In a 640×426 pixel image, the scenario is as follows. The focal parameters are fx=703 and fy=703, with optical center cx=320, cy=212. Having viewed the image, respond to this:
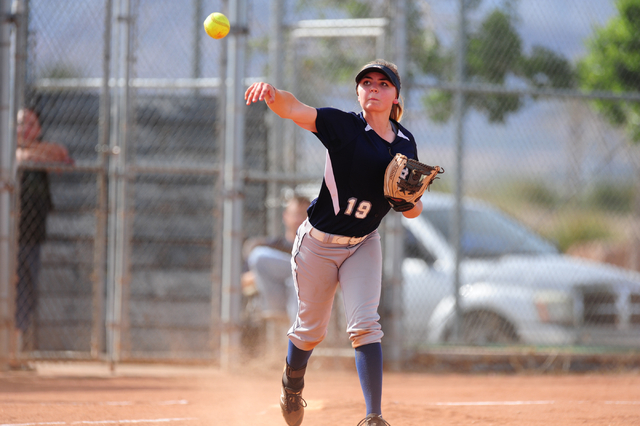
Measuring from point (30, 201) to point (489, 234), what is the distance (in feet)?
15.0

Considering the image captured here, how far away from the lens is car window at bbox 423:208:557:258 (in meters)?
7.28

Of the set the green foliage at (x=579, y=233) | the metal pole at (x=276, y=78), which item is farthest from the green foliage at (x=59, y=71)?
the green foliage at (x=579, y=233)

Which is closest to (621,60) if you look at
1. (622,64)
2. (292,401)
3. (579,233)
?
(622,64)

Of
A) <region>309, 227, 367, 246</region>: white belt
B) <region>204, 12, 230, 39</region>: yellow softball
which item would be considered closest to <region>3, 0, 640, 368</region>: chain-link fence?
<region>204, 12, 230, 39</region>: yellow softball

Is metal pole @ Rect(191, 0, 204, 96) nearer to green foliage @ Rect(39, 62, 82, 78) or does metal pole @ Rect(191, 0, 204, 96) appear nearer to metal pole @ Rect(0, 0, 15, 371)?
green foliage @ Rect(39, 62, 82, 78)

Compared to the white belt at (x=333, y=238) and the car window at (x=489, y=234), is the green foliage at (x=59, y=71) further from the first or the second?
the white belt at (x=333, y=238)

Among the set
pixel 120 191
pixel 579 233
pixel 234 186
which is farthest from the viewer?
pixel 579 233

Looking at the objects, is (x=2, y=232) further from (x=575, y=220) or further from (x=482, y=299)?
(x=575, y=220)

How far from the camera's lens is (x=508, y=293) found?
6961mm

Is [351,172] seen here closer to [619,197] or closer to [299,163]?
[299,163]

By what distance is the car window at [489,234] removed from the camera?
728 centimetres

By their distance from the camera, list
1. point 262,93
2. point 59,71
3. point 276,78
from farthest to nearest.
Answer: point 59,71 < point 276,78 < point 262,93

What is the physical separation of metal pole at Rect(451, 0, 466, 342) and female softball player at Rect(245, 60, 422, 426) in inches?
122

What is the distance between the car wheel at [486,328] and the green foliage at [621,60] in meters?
2.49
